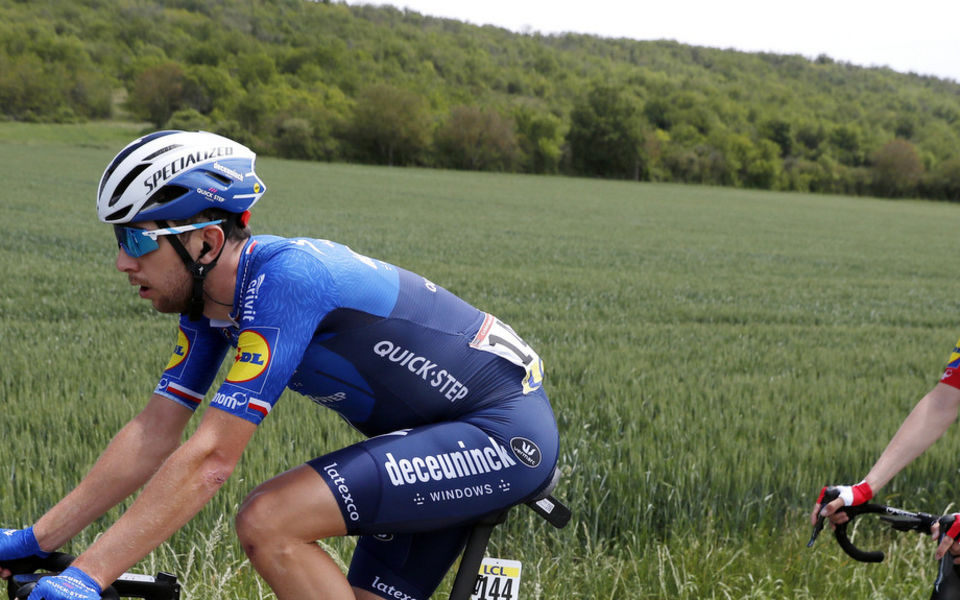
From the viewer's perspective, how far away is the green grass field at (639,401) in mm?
4359

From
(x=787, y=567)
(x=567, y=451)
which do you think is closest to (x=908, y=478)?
(x=787, y=567)

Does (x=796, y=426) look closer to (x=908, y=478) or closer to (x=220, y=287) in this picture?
(x=908, y=478)

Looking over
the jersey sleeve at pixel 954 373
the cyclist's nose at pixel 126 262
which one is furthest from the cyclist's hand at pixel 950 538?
the cyclist's nose at pixel 126 262

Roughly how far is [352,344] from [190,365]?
2.03 ft

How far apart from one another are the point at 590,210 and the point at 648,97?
3902 inches

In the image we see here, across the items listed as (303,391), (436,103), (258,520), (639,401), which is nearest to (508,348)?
(303,391)

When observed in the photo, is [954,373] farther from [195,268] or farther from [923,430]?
[195,268]

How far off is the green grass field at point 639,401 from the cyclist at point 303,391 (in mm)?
1185

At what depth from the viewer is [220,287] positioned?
8.55ft

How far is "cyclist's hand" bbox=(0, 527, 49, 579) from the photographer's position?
2.40 m

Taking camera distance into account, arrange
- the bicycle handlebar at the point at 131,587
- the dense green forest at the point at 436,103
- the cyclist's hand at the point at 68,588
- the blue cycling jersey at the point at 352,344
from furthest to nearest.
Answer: the dense green forest at the point at 436,103 → the blue cycling jersey at the point at 352,344 → the bicycle handlebar at the point at 131,587 → the cyclist's hand at the point at 68,588

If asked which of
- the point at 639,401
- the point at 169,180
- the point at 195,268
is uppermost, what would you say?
the point at 169,180

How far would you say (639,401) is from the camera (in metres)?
7.06

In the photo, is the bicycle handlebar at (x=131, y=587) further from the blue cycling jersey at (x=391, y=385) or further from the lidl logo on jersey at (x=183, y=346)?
the lidl logo on jersey at (x=183, y=346)
